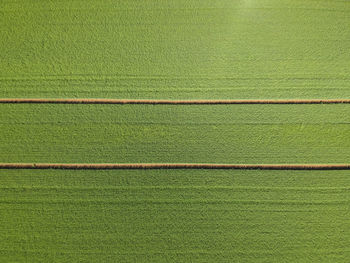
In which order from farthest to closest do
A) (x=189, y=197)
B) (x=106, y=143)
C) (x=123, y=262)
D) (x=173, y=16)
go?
1. (x=173, y=16)
2. (x=106, y=143)
3. (x=189, y=197)
4. (x=123, y=262)

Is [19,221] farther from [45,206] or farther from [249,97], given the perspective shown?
[249,97]

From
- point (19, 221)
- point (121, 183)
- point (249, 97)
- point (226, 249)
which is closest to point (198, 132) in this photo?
point (249, 97)

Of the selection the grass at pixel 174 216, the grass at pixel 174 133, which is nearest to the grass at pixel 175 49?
the grass at pixel 174 133

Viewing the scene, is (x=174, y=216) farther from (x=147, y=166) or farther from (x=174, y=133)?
(x=174, y=133)

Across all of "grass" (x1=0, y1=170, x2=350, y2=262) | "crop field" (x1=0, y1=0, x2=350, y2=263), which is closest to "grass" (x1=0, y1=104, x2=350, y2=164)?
"crop field" (x1=0, y1=0, x2=350, y2=263)

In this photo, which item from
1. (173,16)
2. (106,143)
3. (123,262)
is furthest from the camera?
(173,16)

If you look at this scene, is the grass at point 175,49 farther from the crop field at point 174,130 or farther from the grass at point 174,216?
the grass at point 174,216

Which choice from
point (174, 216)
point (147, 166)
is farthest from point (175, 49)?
point (174, 216)
